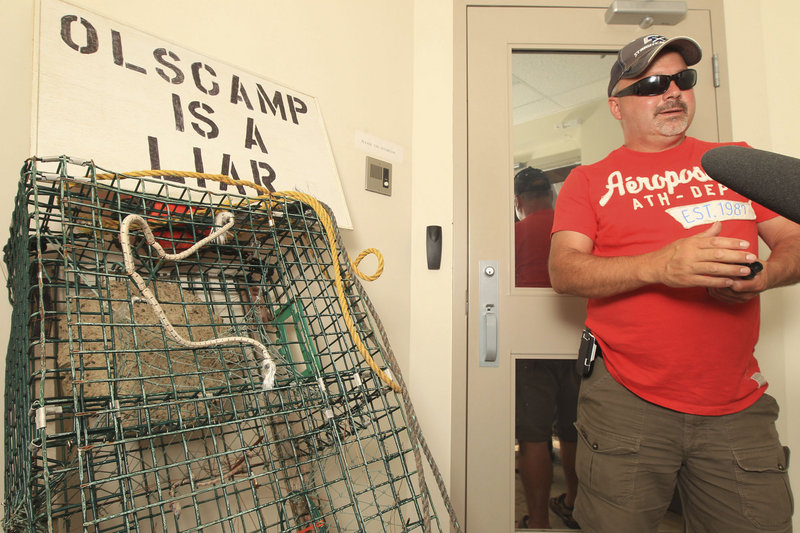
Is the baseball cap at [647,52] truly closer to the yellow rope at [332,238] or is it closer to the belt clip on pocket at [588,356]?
the belt clip on pocket at [588,356]

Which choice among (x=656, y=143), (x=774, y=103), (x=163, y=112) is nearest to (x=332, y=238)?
(x=163, y=112)

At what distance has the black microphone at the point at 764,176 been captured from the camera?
1.04 feet

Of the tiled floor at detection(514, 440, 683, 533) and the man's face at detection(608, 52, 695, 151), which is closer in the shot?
the man's face at detection(608, 52, 695, 151)

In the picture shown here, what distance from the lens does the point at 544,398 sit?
157 centimetres

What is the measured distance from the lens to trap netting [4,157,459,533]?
649mm

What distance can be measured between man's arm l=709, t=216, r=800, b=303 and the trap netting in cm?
74

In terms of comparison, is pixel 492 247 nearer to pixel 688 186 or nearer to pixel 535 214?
pixel 535 214

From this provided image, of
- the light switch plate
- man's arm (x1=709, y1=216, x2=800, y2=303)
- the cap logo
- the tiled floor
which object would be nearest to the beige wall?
the tiled floor

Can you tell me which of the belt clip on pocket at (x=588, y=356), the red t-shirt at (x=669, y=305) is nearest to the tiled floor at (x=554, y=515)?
the belt clip on pocket at (x=588, y=356)

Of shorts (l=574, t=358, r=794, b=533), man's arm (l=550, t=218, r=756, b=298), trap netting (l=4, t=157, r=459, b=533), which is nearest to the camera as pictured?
trap netting (l=4, t=157, r=459, b=533)

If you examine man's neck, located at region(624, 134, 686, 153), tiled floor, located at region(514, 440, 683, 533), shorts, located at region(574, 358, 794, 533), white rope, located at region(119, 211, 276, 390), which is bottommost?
tiled floor, located at region(514, 440, 683, 533)

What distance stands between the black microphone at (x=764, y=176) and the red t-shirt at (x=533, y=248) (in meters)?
1.25

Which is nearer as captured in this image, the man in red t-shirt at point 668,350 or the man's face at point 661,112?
the man in red t-shirt at point 668,350

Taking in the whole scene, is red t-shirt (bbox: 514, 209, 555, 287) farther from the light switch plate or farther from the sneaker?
the sneaker
